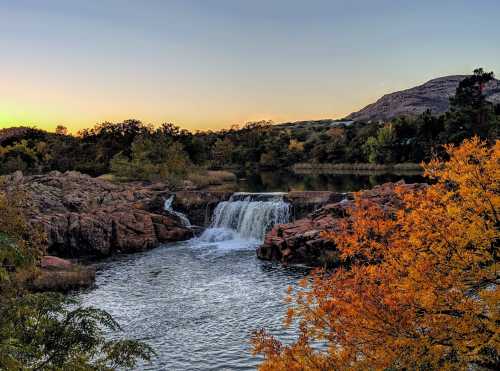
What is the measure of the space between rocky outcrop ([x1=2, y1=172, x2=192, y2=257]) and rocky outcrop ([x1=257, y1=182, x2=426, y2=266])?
11.7 meters

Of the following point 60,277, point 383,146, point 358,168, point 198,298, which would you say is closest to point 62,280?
point 60,277

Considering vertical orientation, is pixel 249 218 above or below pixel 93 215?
below

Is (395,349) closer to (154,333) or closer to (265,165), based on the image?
(154,333)

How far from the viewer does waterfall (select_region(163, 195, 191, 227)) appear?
48.0m

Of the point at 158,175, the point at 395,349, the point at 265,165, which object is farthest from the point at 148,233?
the point at 265,165

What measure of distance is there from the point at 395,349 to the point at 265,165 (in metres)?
119

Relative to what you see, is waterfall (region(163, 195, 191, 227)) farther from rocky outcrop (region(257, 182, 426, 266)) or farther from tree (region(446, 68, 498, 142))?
tree (region(446, 68, 498, 142))

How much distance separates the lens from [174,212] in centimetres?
4884

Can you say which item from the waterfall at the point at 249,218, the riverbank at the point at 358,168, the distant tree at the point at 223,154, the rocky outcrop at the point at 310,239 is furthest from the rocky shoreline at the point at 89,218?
the distant tree at the point at 223,154

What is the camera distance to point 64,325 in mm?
9562

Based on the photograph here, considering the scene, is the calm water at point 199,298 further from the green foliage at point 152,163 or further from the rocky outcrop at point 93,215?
the green foliage at point 152,163

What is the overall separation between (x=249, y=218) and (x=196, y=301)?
65.0 feet

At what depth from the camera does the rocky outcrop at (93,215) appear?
38600 millimetres

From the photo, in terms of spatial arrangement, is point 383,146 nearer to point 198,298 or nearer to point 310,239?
point 310,239
